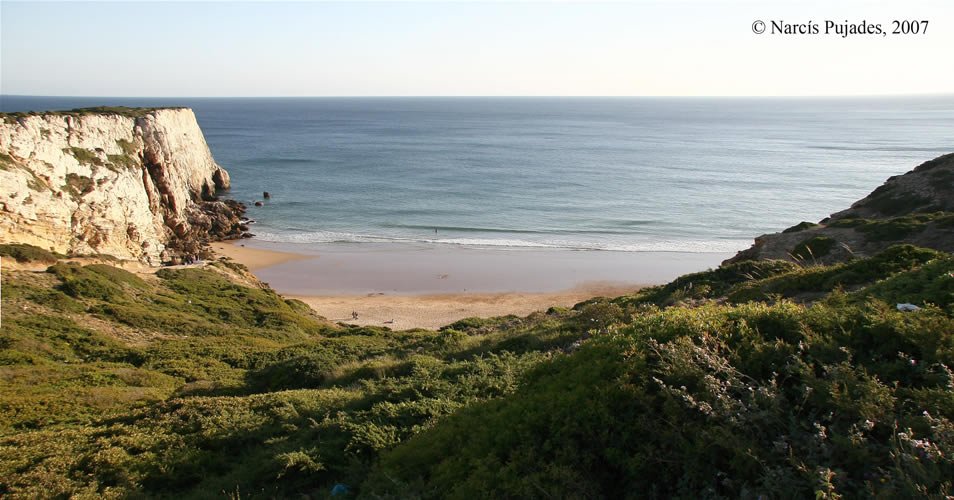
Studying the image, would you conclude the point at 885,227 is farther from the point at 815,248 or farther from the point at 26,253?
the point at 26,253

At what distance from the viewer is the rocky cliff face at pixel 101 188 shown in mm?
27266

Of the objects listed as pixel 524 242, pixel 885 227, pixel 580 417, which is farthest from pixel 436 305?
pixel 580 417

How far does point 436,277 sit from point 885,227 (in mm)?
26783

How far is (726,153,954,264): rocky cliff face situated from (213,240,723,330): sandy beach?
12325mm

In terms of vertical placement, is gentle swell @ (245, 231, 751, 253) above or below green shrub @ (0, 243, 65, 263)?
below

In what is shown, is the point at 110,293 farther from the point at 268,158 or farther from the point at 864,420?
the point at 268,158

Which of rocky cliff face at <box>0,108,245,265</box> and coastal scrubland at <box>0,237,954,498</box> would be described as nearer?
coastal scrubland at <box>0,237,954,498</box>

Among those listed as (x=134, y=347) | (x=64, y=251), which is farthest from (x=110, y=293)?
(x=64, y=251)

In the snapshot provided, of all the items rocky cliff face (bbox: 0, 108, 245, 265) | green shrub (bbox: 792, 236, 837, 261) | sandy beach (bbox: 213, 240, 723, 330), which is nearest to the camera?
green shrub (bbox: 792, 236, 837, 261)

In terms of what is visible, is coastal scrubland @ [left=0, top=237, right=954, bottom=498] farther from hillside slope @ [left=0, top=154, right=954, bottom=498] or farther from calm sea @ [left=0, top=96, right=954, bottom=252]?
calm sea @ [left=0, top=96, right=954, bottom=252]

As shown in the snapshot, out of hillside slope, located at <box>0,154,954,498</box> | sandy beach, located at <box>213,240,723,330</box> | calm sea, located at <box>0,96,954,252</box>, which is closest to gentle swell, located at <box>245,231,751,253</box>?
calm sea, located at <box>0,96,954,252</box>

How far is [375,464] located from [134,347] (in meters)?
14.2

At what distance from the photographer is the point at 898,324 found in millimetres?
5770

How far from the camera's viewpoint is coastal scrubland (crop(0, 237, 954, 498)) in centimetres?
477
